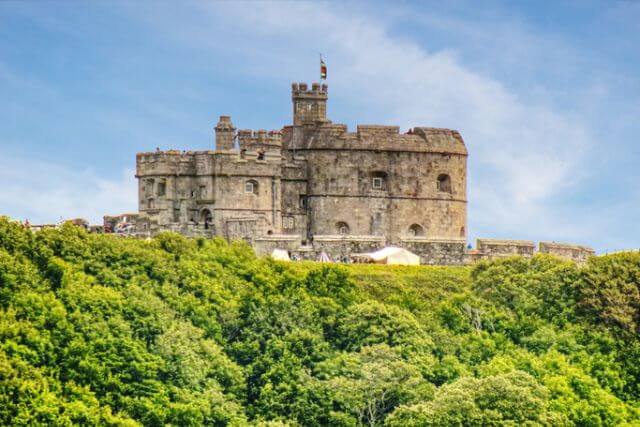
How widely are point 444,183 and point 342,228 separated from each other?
7.46 metres

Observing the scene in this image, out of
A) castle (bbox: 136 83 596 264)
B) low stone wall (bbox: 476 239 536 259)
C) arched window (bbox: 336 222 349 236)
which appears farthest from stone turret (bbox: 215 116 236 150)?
low stone wall (bbox: 476 239 536 259)

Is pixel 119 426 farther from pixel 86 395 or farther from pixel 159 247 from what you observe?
pixel 159 247

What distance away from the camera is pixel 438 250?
80.3 m

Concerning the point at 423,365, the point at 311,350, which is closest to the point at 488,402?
the point at 423,365

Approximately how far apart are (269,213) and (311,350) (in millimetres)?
19734

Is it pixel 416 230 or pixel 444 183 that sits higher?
pixel 444 183

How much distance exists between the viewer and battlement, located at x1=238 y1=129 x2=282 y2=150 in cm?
9069

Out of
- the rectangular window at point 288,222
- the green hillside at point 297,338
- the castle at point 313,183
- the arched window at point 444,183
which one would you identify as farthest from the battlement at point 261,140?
the green hillside at point 297,338

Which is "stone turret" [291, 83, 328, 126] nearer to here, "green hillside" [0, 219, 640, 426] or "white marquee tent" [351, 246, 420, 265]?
"white marquee tent" [351, 246, 420, 265]

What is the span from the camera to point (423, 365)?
6575 centimetres

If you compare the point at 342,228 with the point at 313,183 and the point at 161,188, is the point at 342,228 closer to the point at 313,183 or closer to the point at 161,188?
the point at 313,183

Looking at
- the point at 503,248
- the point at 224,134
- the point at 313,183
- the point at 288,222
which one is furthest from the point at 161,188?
the point at 503,248

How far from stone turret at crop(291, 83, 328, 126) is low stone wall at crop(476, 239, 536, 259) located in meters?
16.2

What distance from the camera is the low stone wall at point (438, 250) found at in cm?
8012
